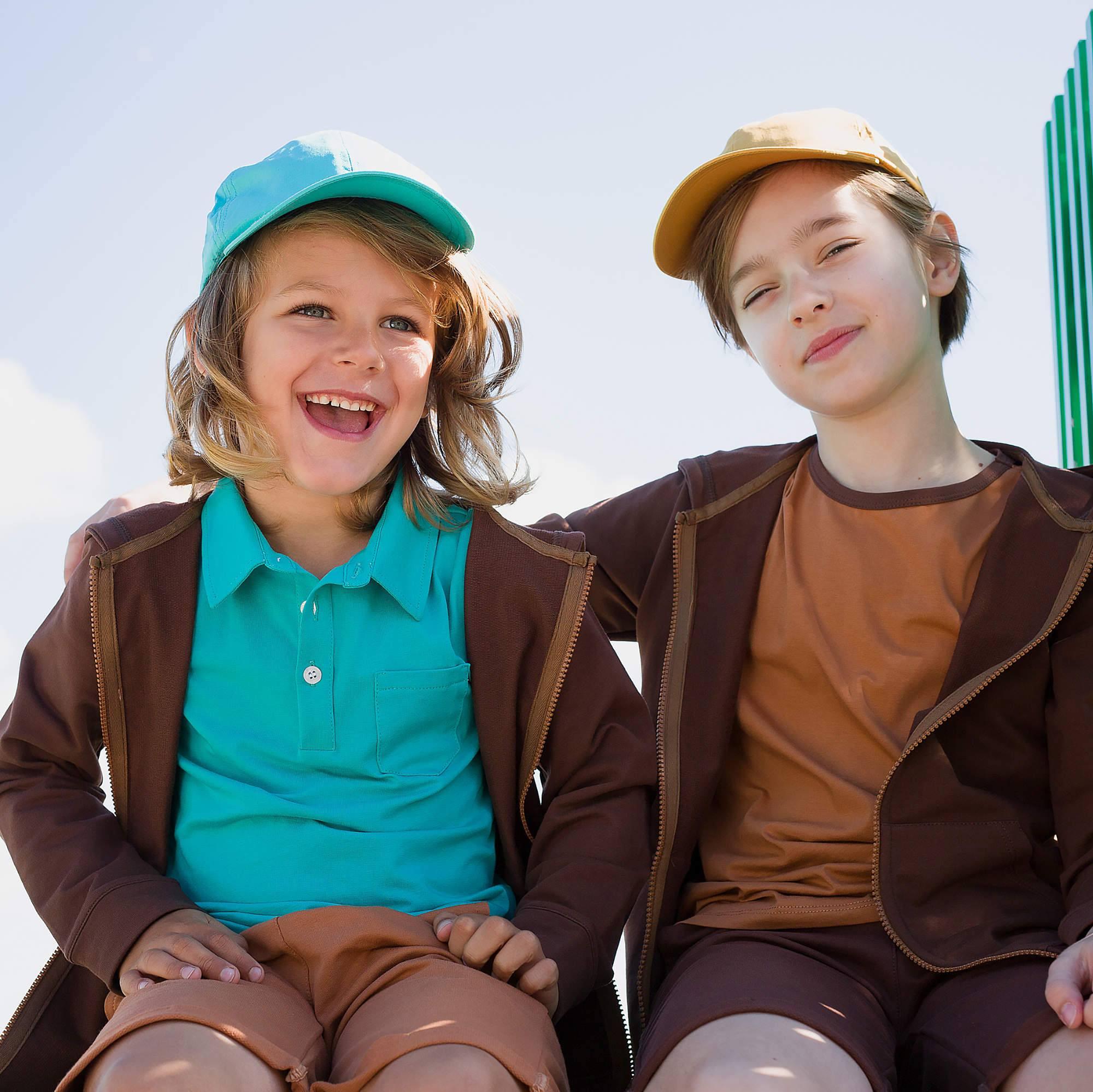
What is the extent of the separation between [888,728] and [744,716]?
234 millimetres

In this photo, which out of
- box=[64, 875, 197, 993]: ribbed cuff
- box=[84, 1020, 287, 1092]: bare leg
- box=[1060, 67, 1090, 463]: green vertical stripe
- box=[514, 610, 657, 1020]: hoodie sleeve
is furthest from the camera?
box=[1060, 67, 1090, 463]: green vertical stripe

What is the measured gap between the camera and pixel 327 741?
196 centimetres

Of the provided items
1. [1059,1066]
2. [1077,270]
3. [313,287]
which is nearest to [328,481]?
[313,287]

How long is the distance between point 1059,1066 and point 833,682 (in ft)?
2.34

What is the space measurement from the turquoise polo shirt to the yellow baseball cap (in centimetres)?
83

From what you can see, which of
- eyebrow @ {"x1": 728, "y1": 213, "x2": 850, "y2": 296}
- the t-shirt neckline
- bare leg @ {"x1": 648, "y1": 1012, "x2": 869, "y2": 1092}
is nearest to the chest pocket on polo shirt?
bare leg @ {"x1": 648, "y1": 1012, "x2": 869, "y2": 1092}

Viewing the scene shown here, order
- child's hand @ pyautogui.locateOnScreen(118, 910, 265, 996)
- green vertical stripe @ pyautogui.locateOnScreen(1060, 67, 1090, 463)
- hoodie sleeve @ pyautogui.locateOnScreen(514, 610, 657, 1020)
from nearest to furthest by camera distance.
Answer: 1. child's hand @ pyautogui.locateOnScreen(118, 910, 265, 996)
2. hoodie sleeve @ pyautogui.locateOnScreen(514, 610, 657, 1020)
3. green vertical stripe @ pyautogui.locateOnScreen(1060, 67, 1090, 463)

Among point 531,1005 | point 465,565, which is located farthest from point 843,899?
point 465,565

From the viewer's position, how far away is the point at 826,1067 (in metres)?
1.58

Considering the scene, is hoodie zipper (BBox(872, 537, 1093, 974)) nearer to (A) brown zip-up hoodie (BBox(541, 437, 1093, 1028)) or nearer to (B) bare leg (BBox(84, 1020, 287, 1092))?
(A) brown zip-up hoodie (BBox(541, 437, 1093, 1028))

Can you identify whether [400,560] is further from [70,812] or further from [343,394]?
[70,812]

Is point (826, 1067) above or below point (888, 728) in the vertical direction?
below

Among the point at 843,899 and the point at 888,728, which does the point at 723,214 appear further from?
the point at 843,899

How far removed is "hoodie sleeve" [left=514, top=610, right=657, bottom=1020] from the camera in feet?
6.16
